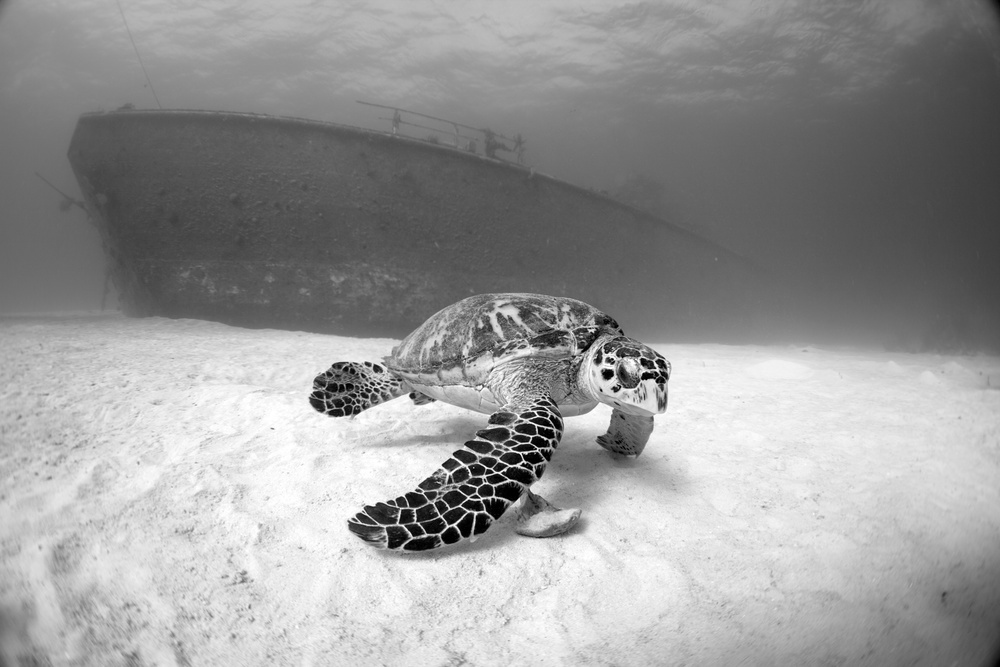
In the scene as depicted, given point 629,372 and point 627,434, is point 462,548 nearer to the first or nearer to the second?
point 629,372

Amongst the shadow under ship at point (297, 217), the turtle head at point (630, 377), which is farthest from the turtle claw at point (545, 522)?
the shadow under ship at point (297, 217)

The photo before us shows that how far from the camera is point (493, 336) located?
2391 mm

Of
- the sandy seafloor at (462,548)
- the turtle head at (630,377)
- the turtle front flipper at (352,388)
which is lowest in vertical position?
the sandy seafloor at (462,548)

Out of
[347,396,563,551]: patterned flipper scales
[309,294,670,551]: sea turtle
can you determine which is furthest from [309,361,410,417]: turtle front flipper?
[347,396,563,551]: patterned flipper scales

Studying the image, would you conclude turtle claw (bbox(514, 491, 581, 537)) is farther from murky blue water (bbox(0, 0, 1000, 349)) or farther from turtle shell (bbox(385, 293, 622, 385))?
murky blue water (bbox(0, 0, 1000, 349))

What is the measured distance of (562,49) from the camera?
2752 cm

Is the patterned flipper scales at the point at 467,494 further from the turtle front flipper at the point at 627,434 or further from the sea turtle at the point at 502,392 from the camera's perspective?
the turtle front flipper at the point at 627,434

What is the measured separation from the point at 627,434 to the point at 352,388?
1786 millimetres

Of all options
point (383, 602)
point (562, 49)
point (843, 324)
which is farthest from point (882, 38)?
point (383, 602)

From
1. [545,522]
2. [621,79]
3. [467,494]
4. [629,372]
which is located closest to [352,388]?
[467,494]

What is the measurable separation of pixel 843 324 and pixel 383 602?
53165 mm

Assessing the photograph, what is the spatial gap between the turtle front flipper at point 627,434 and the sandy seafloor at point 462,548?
3.9 inches

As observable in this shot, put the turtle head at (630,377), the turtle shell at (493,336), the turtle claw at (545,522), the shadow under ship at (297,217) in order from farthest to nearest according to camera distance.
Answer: the shadow under ship at (297,217)
the turtle shell at (493,336)
the turtle head at (630,377)
the turtle claw at (545,522)

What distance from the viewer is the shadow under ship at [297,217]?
7105 mm
